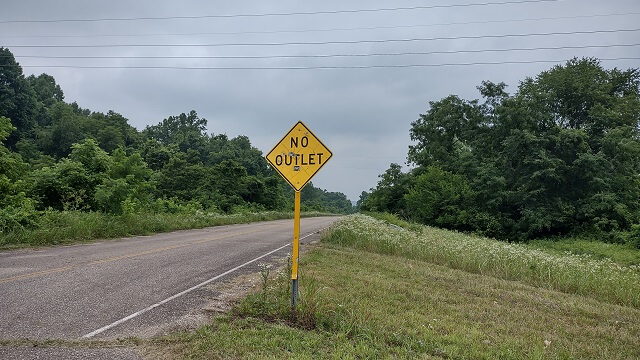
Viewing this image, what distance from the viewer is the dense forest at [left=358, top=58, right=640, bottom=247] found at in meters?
34.5

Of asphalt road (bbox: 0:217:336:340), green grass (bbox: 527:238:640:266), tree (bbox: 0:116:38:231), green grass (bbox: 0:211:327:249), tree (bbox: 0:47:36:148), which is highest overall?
tree (bbox: 0:47:36:148)

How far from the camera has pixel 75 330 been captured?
4.80m

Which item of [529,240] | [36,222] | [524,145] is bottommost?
[529,240]

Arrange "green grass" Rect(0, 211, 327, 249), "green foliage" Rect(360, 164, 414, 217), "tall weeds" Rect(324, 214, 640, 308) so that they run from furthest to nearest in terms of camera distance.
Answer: "green foliage" Rect(360, 164, 414, 217)
"green grass" Rect(0, 211, 327, 249)
"tall weeds" Rect(324, 214, 640, 308)

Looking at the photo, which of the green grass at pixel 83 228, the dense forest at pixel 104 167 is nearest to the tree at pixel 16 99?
the dense forest at pixel 104 167

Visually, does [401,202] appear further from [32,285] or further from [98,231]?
[32,285]

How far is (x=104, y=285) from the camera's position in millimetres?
7059

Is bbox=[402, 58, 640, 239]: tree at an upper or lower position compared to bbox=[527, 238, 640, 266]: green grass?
upper

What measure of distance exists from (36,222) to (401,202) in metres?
45.3

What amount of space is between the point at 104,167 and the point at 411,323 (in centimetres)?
1709

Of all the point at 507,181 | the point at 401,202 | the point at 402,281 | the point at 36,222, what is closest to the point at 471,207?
the point at 507,181

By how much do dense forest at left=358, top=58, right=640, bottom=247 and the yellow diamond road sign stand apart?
114 feet

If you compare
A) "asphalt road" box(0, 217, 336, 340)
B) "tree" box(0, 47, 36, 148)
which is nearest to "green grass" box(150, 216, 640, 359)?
"asphalt road" box(0, 217, 336, 340)

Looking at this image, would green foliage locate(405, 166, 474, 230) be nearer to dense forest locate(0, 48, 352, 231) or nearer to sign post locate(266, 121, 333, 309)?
dense forest locate(0, 48, 352, 231)
